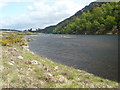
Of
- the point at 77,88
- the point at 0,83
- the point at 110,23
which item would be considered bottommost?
the point at 77,88

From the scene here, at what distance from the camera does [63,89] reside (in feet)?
24.3

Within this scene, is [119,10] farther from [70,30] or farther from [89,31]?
[70,30]

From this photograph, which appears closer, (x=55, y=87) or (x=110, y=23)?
(x=55, y=87)

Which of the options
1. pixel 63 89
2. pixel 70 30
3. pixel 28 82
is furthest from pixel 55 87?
pixel 70 30

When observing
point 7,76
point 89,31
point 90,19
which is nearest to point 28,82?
point 7,76

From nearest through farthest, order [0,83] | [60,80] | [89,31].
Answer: [0,83], [60,80], [89,31]

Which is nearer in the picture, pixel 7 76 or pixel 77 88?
pixel 77 88

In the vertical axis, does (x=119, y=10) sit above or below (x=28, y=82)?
above

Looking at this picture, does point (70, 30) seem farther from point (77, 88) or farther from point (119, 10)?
point (77, 88)

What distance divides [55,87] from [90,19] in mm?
113159

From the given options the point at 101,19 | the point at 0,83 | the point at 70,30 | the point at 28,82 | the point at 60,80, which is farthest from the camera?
the point at 70,30

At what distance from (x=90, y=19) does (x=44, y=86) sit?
113 metres

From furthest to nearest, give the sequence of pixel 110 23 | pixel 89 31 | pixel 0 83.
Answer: pixel 89 31, pixel 110 23, pixel 0 83

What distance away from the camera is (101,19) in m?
93.6
